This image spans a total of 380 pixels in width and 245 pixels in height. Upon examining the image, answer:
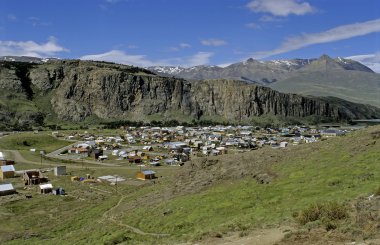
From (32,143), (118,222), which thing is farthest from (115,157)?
(118,222)

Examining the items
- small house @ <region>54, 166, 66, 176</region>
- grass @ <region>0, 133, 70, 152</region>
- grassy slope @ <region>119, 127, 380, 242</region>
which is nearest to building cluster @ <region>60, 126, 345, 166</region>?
grass @ <region>0, 133, 70, 152</region>

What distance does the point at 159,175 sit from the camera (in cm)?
8375

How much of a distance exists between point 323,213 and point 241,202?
12.3 metres

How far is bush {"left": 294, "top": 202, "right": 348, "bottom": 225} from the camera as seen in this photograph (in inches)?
743

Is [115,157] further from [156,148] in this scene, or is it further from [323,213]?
[323,213]

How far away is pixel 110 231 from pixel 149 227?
373 centimetres

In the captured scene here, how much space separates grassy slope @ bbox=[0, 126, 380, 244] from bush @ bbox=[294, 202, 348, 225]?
2087mm

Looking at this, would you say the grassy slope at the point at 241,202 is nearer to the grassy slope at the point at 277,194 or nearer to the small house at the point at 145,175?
the grassy slope at the point at 277,194

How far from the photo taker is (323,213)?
63.1ft

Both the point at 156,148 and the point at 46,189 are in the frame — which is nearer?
the point at 46,189

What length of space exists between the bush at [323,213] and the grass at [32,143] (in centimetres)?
12143

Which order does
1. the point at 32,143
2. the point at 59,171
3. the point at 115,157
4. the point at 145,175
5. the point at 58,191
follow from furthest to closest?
the point at 32,143 < the point at 115,157 < the point at 59,171 < the point at 145,175 < the point at 58,191

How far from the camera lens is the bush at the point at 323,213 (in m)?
18.9

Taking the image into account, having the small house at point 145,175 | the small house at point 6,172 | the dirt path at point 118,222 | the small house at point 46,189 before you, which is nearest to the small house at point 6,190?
the small house at point 46,189
